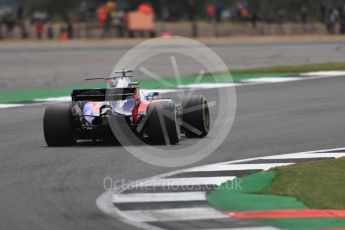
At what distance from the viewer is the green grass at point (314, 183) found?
10.4 metres

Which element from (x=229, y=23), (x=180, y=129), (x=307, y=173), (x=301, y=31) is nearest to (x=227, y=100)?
(x=180, y=129)

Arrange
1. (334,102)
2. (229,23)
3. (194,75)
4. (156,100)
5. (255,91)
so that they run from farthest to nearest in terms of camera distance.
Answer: (229,23)
(194,75)
(255,91)
(334,102)
(156,100)

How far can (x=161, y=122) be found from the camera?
14.6 meters

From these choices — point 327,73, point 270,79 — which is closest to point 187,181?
point 270,79

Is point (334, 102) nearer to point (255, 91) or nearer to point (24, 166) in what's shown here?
point (255, 91)

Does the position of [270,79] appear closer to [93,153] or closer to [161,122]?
[161,122]

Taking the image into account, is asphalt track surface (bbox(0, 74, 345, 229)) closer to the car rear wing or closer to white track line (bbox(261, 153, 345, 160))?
white track line (bbox(261, 153, 345, 160))

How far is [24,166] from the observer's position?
13.3 metres

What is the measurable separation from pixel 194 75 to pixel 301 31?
88.7 ft

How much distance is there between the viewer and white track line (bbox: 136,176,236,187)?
38.6 feet

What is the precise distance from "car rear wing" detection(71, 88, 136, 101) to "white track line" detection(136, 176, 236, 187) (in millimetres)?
3133

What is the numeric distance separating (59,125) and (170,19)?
50160 mm

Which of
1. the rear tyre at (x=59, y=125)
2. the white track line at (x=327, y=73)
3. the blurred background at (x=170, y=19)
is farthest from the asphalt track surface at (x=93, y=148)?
the blurred background at (x=170, y=19)

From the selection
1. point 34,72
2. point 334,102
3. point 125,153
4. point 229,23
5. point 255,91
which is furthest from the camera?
point 229,23
